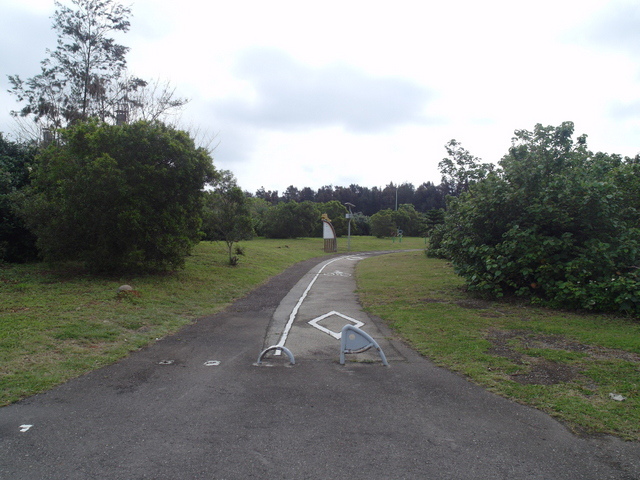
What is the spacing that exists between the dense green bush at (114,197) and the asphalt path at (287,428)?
807 centimetres

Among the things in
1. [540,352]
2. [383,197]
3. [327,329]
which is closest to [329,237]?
[327,329]

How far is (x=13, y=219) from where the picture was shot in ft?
51.5

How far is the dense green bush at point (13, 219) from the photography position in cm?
1515

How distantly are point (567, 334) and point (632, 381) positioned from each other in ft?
8.13

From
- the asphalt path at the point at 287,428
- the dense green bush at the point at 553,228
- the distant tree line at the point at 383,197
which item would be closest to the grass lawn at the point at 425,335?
the asphalt path at the point at 287,428

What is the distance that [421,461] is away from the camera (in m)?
3.44

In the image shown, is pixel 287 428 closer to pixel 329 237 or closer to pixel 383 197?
pixel 329 237

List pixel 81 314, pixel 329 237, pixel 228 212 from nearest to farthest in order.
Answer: pixel 81 314
pixel 228 212
pixel 329 237

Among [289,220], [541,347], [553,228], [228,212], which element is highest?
[289,220]

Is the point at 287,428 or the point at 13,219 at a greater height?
the point at 13,219

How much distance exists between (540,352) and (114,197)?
12.2 metres

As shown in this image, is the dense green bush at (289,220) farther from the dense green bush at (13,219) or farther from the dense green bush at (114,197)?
the dense green bush at (114,197)

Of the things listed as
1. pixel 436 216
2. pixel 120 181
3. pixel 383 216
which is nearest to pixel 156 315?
pixel 120 181

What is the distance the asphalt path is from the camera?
333 cm
